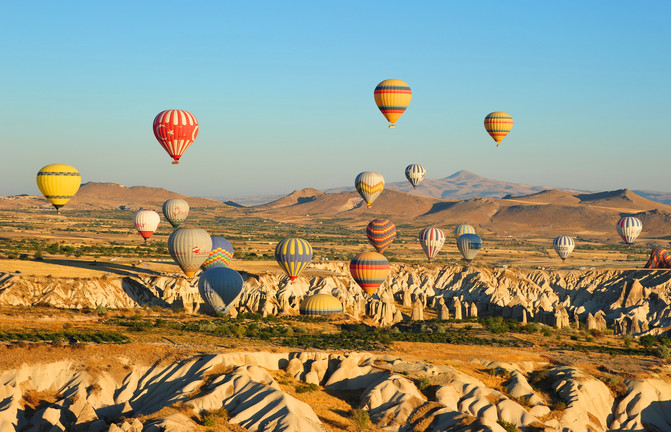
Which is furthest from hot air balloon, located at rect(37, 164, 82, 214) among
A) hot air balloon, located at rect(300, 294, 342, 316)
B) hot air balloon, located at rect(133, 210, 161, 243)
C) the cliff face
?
hot air balloon, located at rect(300, 294, 342, 316)

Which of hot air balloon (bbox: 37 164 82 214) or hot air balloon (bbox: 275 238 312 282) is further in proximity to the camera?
hot air balloon (bbox: 37 164 82 214)

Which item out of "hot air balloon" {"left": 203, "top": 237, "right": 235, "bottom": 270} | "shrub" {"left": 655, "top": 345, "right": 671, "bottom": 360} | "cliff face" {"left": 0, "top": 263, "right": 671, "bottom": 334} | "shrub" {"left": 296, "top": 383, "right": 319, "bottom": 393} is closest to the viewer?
"shrub" {"left": 296, "top": 383, "right": 319, "bottom": 393}

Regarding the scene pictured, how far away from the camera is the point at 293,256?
90.3 meters

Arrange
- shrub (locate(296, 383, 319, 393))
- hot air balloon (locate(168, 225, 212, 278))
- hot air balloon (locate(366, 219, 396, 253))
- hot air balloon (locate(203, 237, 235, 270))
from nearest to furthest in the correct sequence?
shrub (locate(296, 383, 319, 393)) → hot air balloon (locate(168, 225, 212, 278)) → hot air balloon (locate(203, 237, 235, 270)) → hot air balloon (locate(366, 219, 396, 253))

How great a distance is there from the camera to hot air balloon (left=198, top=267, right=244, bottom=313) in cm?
7631

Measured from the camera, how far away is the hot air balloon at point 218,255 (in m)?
93.7

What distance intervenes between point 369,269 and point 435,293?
2837cm

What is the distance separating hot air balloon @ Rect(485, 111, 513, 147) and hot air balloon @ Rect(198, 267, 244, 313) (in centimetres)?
5175

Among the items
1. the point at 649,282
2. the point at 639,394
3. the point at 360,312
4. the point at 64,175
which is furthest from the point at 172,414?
the point at 649,282

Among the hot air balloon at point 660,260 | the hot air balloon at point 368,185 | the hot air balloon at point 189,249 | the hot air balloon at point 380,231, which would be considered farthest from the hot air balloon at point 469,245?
the hot air balloon at point 189,249

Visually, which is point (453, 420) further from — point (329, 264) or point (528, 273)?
point (528, 273)

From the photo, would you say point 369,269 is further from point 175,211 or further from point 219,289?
point 175,211

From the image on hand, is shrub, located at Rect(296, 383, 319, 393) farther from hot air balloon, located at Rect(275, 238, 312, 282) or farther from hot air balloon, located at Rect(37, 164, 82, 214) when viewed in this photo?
hot air balloon, located at Rect(37, 164, 82, 214)

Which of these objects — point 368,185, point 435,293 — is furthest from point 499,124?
point 435,293
